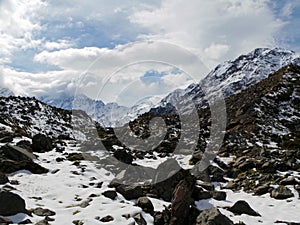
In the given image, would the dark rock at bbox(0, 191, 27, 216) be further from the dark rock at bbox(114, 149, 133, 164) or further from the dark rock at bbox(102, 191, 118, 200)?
the dark rock at bbox(114, 149, 133, 164)

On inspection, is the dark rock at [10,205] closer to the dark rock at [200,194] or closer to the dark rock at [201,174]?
the dark rock at [200,194]

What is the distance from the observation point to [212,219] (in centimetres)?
1353

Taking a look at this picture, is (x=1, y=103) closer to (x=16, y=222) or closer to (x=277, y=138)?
(x=277, y=138)

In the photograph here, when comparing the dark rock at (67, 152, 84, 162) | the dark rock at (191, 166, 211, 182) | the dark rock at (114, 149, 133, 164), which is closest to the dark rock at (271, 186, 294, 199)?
the dark rock at (191, 166, 211, 182)

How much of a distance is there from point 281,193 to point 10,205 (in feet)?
54.1

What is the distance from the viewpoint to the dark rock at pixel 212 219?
1345 centimetres

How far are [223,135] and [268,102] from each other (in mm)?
12918

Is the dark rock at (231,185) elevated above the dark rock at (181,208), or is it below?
above

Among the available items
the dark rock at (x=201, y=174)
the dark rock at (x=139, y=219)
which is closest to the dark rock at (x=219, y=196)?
the dark rock at (x=201, y=174)

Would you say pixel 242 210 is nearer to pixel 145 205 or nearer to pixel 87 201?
pixel 145 205

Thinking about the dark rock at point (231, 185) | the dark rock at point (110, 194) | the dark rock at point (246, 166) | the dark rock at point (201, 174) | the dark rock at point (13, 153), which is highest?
the dark rock at point (246, 166)

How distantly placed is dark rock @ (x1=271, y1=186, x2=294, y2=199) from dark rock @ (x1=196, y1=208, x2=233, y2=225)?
8.19 meters

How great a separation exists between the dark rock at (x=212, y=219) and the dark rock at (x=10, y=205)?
26.9 ft

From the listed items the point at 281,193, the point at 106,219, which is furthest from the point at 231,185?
the point at 106,219
